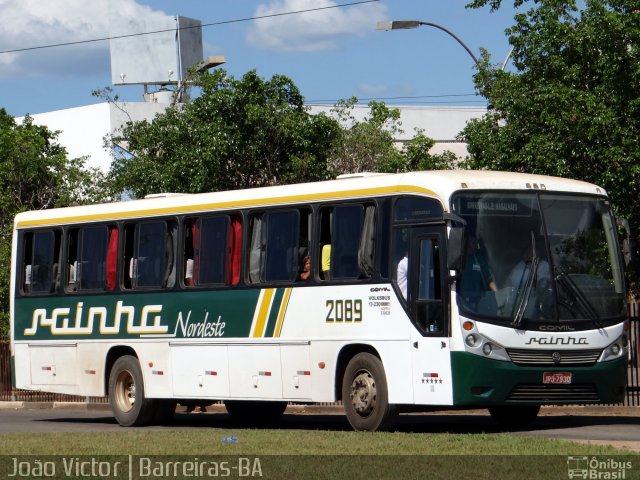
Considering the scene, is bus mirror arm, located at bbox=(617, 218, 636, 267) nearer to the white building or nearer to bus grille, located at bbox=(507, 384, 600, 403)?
bus grille, located at bbox=(507, 384, 600, 403)

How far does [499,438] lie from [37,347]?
1061cm

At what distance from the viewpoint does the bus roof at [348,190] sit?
17406 millimetres

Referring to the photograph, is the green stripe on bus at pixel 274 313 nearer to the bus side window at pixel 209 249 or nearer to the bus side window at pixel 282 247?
the bus side window at pixel 282 247

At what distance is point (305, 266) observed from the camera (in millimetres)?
18969

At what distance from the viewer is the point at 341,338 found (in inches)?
720

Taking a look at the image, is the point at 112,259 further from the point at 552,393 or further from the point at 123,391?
the point at 552,393

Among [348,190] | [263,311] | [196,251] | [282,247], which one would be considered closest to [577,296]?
[348,190]

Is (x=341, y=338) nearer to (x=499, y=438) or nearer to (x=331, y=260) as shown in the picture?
(x=331, y=260)

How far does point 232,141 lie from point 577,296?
2000 centimetres

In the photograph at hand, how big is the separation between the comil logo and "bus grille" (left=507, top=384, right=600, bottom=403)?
4.25m

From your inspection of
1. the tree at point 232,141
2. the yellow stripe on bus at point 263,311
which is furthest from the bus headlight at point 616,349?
the tree at point 232,141

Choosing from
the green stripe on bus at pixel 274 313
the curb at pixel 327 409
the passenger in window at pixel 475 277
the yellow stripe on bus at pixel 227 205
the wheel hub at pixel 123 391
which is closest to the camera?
the passenger in window at pixel 475 277

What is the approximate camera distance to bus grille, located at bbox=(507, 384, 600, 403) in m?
17.0

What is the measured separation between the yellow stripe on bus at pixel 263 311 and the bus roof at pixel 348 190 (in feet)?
4.06
